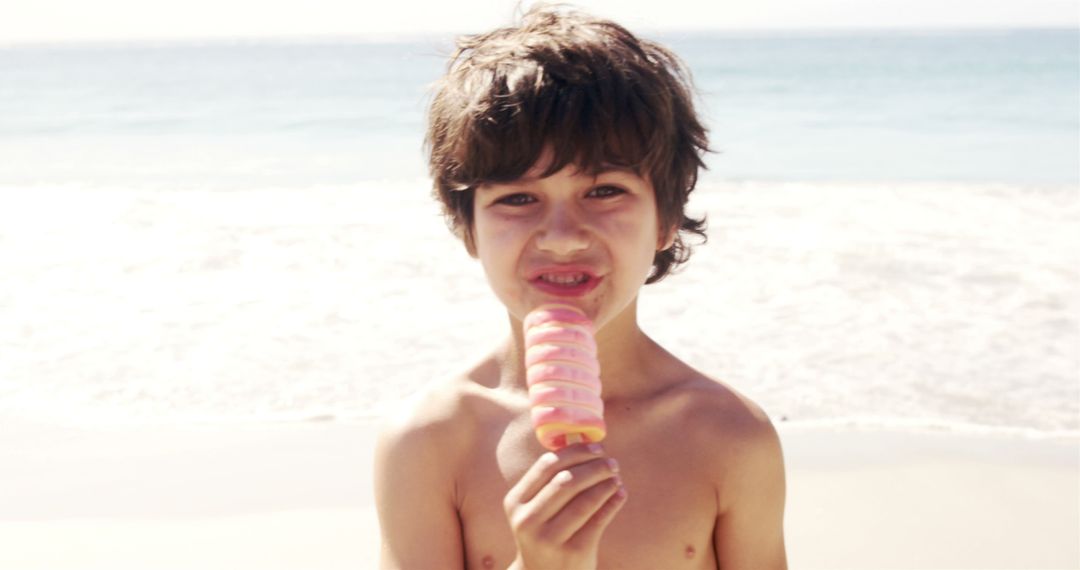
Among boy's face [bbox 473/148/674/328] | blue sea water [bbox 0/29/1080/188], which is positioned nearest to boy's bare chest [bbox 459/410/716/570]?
boy's face [bbox 473/148/674/328]

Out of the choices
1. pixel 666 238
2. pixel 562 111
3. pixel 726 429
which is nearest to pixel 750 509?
pixel 726 429

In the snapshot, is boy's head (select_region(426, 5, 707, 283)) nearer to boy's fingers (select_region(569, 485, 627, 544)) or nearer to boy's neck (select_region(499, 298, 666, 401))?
boy's neck (select_region(499, 298, 666, 401))

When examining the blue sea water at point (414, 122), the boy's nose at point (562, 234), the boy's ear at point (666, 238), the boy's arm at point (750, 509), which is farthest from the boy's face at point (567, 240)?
the blue sea water at point (414, 122)

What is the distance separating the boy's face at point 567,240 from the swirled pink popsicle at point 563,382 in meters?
0.17

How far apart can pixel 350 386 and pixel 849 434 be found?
1.96m

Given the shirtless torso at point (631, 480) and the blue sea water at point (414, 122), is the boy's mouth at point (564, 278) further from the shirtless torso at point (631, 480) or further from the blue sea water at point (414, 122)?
the blue sea water at point (414, 122)

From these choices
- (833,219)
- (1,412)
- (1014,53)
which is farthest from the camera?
(1014,53)

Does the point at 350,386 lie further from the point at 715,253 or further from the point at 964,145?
the point at 964,145

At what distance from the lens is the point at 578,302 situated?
6.48 feet

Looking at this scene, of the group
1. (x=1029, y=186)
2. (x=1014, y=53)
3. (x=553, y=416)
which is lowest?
(x=1014, y=53)

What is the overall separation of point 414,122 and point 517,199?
16.0 metres

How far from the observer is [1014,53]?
3709 cm

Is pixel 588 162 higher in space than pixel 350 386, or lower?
higher

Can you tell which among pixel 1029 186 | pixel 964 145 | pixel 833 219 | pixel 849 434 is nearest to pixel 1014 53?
pixel 964 145
